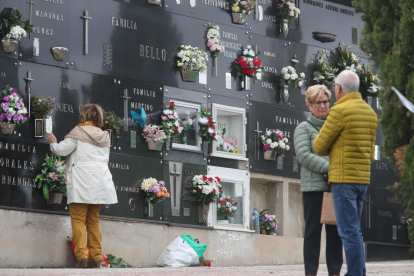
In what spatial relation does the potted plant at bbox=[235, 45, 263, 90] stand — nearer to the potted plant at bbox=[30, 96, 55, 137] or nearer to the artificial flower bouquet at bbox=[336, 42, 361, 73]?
the artificial flower bouquet at bbox=[336, 42, 361, 73]

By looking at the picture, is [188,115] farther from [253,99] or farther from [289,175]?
[289,175]

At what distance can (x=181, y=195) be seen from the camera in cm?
1119

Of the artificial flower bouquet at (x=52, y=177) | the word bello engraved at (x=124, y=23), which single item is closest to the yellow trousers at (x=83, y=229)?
the artificial flower bouquet at (x=52, y=177)

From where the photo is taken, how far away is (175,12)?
11391 mm

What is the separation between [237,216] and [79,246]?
12.8 feet

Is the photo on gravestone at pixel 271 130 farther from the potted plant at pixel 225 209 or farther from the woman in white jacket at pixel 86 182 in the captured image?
the woman in white jacket at pixel 86 182

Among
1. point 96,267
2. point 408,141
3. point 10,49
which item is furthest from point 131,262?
point 408,141

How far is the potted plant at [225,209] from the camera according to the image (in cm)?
1163

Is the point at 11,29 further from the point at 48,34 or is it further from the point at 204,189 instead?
the point at 204,189

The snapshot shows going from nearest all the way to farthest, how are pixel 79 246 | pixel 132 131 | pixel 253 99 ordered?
pixel 79 246, pixel 132 131, pixel 253 99

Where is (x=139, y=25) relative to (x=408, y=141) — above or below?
above

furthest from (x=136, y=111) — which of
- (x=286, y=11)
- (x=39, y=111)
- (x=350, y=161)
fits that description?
(x=350, y=161)

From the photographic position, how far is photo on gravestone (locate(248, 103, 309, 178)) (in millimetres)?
12383

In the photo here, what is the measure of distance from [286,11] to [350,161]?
24.8 feet
